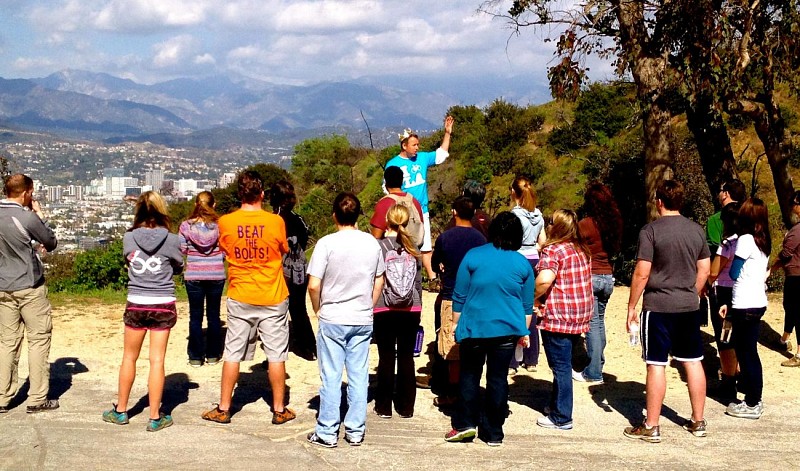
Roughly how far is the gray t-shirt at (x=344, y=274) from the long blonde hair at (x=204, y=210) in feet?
7.82

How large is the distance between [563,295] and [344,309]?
5.92 ft

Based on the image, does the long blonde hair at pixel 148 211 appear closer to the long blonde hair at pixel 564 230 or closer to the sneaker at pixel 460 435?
the sneaker at pixel 460 435

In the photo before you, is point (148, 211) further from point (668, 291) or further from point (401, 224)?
point (668, 291)

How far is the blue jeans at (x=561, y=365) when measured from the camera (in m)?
6.26

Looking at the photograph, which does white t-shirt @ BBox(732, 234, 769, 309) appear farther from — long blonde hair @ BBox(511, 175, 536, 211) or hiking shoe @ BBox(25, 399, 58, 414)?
hiking shoe @ BBox(25, 399, 58, 414)

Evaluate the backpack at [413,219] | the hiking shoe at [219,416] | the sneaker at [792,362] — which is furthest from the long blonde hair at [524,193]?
the sneaker at [792,362]

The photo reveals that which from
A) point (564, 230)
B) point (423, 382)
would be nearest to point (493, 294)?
point (564, 230)

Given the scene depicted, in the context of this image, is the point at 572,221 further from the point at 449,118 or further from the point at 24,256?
the point at 24,256

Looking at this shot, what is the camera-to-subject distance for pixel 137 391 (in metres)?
7.43

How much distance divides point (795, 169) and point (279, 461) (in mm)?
17609

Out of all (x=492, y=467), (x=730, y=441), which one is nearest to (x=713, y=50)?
(x=730, y=441)

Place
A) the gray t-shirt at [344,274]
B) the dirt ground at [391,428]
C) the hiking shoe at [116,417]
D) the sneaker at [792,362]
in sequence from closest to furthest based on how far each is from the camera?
the dirt ground at [391,428]
the gray t-shirt at [344,274]
the hiking shoe at [116,417]
the sneaker at [792,362]

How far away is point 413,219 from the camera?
698 cm

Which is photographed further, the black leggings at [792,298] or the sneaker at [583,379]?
the black leggings at [792,298]
